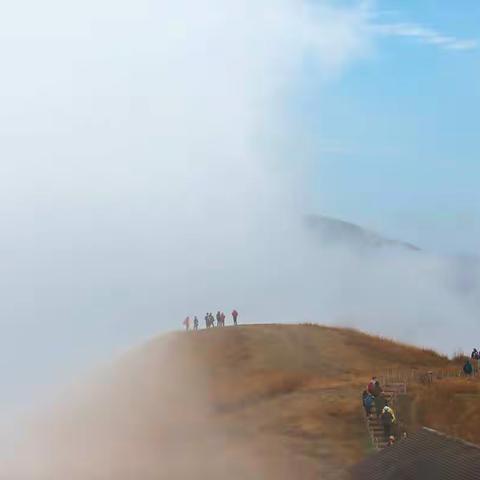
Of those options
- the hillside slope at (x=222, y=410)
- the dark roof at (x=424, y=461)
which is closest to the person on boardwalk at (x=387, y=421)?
the hillside slope at (x=222, y=410)

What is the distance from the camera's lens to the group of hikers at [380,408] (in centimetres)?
3216

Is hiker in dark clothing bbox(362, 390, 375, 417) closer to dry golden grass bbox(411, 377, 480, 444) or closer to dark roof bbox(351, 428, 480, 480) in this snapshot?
dry golden grass bbox(411, 377, 480, 444)

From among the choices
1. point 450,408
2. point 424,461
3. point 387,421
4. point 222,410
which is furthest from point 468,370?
point 424,461

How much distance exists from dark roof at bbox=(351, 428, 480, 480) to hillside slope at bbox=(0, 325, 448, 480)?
956cm

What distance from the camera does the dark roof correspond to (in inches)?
745

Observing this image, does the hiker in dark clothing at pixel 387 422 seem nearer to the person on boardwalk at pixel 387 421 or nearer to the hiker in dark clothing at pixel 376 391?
the person on boardwalk at pixel 387 421

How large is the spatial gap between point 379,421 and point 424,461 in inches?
583

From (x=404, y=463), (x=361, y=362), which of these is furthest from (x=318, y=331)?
(x=404, y=463)

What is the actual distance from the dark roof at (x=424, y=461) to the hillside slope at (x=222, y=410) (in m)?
9.56

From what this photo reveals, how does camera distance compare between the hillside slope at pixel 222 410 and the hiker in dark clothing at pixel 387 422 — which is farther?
the hillside slope at pixel 222 410

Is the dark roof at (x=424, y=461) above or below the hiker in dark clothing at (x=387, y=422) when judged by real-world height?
below

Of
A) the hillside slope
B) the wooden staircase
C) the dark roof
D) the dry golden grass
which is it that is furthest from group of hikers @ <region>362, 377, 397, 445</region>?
the dark roof

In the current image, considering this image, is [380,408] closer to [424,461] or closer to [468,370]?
[468,370]

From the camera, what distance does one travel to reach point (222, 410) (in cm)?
4203
